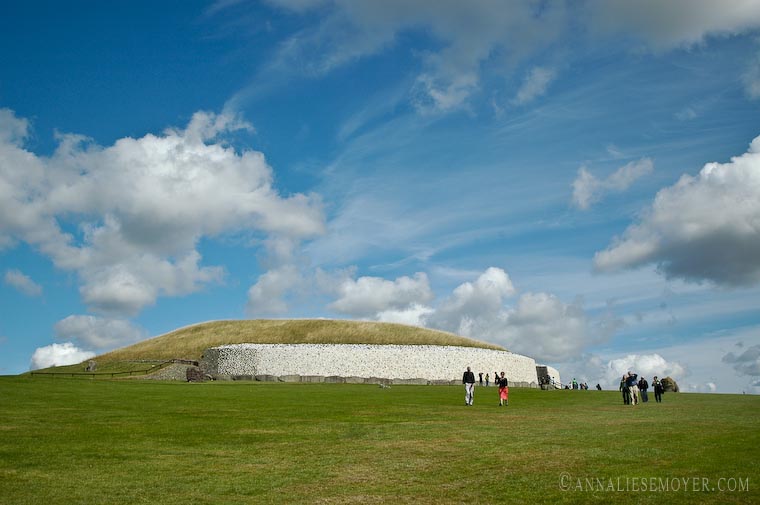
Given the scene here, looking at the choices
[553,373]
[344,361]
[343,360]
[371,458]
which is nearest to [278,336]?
[343,360]

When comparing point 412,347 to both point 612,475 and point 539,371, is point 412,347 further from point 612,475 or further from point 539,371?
point 612,475

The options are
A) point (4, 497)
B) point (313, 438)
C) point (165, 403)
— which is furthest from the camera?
point (165, 403)

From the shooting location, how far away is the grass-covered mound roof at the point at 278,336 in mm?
93750

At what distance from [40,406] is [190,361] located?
59802 millimetres

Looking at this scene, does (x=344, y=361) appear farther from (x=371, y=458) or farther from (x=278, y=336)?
(x=371, y=458)

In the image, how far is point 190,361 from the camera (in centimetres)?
8556

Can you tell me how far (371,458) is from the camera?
1495 centimetres

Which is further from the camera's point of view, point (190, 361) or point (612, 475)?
point (190, 361)

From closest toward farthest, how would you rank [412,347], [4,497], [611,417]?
[4,497] → [611,417] → [412,347]

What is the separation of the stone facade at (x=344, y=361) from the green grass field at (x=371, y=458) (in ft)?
211

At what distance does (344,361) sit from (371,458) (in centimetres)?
7602

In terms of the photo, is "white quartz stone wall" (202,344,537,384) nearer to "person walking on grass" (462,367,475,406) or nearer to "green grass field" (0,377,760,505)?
"person walking on grass" (462,367,475,406)

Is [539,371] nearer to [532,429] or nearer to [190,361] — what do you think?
[190,361]

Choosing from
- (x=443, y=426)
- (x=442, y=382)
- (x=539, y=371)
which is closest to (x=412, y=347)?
(x=442, y=382)
